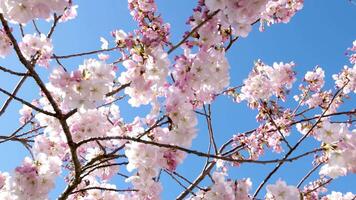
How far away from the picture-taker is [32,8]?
2.88 metres

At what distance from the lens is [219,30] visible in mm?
3459

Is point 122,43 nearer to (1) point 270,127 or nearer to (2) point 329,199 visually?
(1) point 270,127

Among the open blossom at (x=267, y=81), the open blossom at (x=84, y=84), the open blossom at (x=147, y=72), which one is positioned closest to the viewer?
the open blossom at (x=84, y=84)

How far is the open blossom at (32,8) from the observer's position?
9.24 ft

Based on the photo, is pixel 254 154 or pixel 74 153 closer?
pixel 74 153

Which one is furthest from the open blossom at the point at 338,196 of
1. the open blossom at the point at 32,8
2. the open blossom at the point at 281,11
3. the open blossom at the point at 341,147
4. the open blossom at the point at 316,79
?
the open blossom at the point at 32,8

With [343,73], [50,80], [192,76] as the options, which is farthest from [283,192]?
[343,73]

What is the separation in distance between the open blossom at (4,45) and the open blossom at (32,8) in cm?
119

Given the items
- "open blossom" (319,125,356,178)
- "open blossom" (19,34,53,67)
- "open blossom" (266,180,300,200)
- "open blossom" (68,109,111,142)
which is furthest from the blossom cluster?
"open blossom" (19,34,53,67)

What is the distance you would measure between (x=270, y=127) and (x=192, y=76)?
9.95ft

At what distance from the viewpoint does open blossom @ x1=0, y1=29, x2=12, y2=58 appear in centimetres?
408

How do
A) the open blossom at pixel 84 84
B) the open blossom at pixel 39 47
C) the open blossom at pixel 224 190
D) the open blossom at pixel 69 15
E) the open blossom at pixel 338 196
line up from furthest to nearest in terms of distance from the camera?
1. the open blossom at pixel 338 196
2. the open blossom at pixel 69 15
3. the open blossom at pixel 39 47
4. the open blossom at pixel 224 190
5. the open blossom at pixel 84 84

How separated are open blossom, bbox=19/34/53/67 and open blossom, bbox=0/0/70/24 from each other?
1095 mm

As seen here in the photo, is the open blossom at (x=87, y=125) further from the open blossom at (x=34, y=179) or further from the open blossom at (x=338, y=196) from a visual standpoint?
the open blossom at (x=338, y=196)
